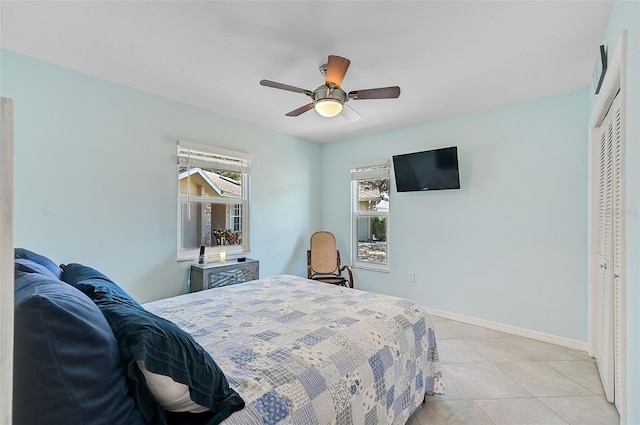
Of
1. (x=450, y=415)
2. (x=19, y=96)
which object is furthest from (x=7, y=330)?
(x=19, y=96)

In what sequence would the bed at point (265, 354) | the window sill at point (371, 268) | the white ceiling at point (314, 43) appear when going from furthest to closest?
the window sill at point (371, 268) → the white ceiling at point (314, 43) → the bed at point (265, 354)

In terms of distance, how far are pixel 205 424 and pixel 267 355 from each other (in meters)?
0.41

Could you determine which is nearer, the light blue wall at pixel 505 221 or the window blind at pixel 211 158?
the light blue wall at pixel 505 221

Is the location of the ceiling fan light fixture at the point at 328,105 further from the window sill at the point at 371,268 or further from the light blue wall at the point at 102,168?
the window sill at the point at 371,268

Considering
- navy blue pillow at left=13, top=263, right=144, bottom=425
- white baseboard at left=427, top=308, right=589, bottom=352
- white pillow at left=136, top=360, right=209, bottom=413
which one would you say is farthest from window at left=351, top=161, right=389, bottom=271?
navy blue pillow at left=13, top=263, right=144, bottom=425

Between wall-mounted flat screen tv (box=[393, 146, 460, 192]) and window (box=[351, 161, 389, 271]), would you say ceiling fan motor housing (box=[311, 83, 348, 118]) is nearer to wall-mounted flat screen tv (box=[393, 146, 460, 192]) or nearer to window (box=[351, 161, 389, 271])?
wall-mounted flat screen tv (box=[393, 146, 460, 192])

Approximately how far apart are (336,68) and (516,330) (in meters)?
3.19

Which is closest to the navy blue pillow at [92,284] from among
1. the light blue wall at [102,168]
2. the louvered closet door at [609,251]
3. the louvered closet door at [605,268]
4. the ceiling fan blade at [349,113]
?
the light blue wall at [102,168]

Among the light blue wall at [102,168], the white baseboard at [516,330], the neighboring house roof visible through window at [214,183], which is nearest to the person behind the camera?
the light blue wall at [102,168]

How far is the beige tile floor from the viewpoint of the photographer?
6.12 feet

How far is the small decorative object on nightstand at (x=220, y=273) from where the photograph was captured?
3145mm

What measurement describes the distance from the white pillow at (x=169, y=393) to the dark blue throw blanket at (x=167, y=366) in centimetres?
1

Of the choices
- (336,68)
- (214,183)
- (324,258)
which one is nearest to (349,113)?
(336,68)

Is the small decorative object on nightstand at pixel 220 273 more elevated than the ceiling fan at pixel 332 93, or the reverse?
the ceiling fan at pixel 332 93
